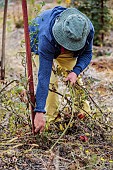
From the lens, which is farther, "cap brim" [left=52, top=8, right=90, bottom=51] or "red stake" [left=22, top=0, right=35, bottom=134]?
"cap brim" [left=52, top=8, right=90, bottom=51]

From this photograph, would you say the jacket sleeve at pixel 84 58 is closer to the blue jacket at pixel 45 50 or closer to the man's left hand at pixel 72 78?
the blue jacket at pixel 45 50

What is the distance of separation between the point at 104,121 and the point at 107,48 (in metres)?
3.85

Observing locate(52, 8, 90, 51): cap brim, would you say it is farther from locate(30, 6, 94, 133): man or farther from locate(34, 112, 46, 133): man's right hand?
locate(34, 112, 46, 133): man's right hand

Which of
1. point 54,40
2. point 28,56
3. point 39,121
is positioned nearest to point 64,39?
point 54,40

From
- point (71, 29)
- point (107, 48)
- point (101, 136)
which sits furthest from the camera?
point (107, 48)

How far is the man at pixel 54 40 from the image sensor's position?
278cm

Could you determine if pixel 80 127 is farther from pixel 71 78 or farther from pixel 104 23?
pixel 104 23

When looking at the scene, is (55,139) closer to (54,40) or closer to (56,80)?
(56,80)

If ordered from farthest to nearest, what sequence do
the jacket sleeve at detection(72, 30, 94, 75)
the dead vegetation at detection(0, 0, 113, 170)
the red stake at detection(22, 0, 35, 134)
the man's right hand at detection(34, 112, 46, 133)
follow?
the jacket sleeve at detection(72, 30, 94, 75) → the man's right hand at detection(34, 112, 46, 133) → the dead vegetation at detection(0, 0, 113, 170) → the red stake at detection(22, 0, 35, 134)

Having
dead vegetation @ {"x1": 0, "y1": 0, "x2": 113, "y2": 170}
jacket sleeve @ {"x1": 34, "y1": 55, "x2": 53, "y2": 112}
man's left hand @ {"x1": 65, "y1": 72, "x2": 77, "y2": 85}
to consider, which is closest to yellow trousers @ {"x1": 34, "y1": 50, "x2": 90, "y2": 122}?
dead vegetation @ {"x1": 0, "y1": 0, "x2": 113, "y2": 170}

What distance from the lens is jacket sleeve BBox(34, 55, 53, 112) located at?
9.13 ft

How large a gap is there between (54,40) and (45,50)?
0.31 feet

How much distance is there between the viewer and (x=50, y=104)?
3516 mm

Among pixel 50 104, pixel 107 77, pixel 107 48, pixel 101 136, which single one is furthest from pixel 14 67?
pixel 101 136
